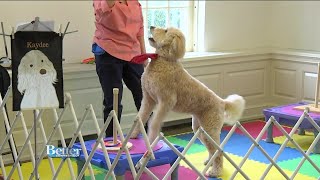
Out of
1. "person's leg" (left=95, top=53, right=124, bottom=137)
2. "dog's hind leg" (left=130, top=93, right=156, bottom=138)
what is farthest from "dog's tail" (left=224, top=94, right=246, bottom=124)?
"person's leg" (left=95, top=53, right=124, bottom=137)

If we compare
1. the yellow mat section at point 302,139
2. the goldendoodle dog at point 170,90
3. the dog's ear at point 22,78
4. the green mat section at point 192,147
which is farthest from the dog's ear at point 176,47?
the yellow mat section at point 302,139

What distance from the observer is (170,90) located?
3004 mm

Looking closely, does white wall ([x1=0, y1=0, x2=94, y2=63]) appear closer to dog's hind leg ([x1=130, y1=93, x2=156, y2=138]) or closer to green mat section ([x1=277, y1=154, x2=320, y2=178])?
dog's hind leg ([x1=130, y1=93, x2=156, y2=138])

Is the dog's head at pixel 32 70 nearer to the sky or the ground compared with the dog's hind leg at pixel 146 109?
nearer to the sky

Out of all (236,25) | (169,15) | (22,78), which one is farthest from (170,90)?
(236,25)

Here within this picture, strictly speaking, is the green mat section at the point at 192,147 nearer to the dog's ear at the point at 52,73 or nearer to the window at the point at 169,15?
the window at the point at 169,15

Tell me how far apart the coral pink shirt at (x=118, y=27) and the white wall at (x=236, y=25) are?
178cm

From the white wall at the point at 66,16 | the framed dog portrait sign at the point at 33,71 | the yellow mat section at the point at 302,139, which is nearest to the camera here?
the framed dog portrait sign at the point at 33,71

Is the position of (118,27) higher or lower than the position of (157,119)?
higher

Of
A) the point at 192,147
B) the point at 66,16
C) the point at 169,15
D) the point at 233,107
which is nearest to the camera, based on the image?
the point at 233,107

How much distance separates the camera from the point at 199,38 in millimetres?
5258

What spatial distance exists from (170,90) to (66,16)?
1.66 meters

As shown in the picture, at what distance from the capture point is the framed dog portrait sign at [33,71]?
7.34ft

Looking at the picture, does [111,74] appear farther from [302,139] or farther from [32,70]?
[302,139]
